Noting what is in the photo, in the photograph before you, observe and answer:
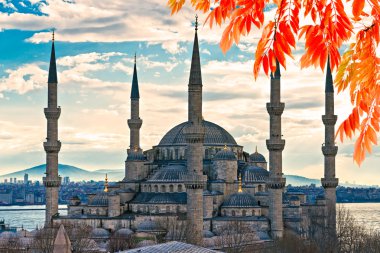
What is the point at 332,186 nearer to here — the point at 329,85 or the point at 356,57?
the point at 329,85

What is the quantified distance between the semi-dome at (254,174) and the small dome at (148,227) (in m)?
10.9

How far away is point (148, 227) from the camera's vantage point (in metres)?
56.0

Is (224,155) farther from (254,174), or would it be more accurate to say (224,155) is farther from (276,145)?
(276,145)

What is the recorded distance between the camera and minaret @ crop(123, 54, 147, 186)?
6500 centimetres

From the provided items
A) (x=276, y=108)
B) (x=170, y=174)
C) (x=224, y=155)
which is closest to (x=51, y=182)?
(x=170, y=174)

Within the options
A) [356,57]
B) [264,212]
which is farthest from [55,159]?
[356,57]

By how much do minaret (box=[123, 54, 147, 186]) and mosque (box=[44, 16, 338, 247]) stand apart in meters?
0.09

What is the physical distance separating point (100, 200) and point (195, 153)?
1302cm

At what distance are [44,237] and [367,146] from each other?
153 ft

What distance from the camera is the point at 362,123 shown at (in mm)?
7320

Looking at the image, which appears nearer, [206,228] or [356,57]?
[356,57]

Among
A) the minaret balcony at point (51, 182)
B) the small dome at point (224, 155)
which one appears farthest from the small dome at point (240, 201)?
the minaret balcony at point (51, 182)

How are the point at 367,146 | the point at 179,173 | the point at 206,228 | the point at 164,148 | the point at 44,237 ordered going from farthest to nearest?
the point at 164,148 < the point at 179,173 < the point at 206,228 < the point at 44,237 < the point at 367,146

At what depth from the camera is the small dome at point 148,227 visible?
55.7 meters
